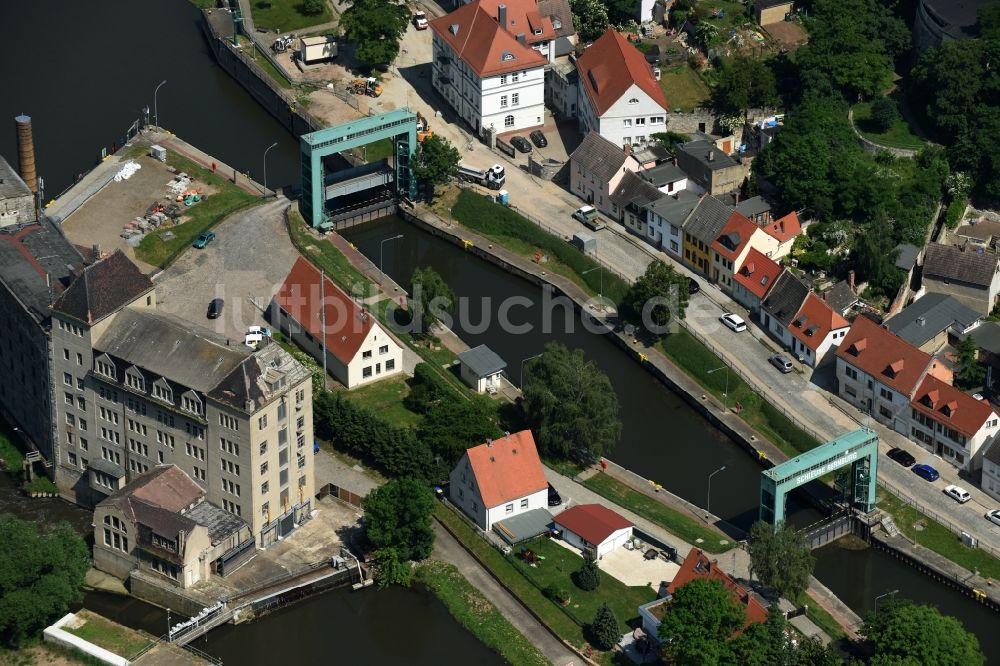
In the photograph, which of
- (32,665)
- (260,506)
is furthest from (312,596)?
(32,665)

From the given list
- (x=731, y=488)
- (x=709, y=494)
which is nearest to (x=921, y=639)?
(x=709, y=494)

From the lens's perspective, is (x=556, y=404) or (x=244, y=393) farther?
(x=556, y=404)

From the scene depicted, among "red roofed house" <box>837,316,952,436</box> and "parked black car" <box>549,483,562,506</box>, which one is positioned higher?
"red roofed house" <box>837,316,952,436</box>

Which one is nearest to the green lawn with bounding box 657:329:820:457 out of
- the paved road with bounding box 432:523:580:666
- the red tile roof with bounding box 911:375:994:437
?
the red tile roof with bounding box 911:375:994:437

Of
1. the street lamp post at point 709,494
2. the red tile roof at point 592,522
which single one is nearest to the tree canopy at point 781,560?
the red tile roof at point 592,522

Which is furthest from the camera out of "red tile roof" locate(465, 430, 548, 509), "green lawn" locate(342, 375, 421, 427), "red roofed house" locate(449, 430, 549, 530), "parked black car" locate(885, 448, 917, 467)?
"green lawn" locate(342, 375, 421, 427)

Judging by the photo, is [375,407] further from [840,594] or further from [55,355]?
[840,594]

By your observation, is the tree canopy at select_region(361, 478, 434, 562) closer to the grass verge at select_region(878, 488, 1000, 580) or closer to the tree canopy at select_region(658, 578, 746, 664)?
the tree canopy at select_region(658, 578, 746, 664)
